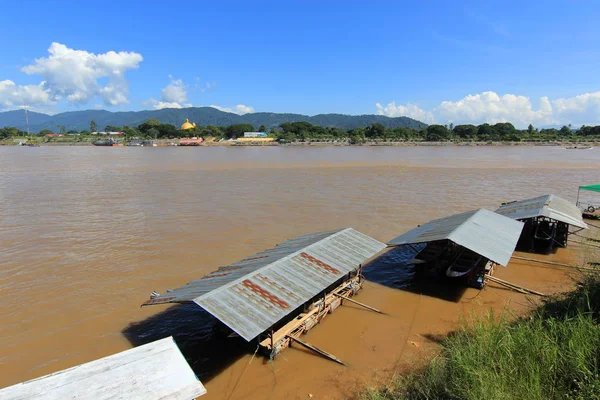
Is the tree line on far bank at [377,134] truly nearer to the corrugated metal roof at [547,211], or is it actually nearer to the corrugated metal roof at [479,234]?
the corrugated metal roof at [547,211]

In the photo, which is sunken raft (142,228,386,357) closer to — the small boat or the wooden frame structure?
the wooden frame structure

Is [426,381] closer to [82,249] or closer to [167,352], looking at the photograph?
[167,352]

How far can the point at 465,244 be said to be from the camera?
11.2 m

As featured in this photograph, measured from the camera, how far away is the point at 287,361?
28.0ft

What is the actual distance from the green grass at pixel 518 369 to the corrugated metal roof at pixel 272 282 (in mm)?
2724

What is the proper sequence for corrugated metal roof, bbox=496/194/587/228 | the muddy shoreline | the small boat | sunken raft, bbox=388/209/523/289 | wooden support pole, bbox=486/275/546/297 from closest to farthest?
sunken raft, bbox=388/209/523/289
wooden support pole, bbox=486/275/546/297
corrugated metal roof, bbox=496/194/587/228
the small boat
the muddy shoreline

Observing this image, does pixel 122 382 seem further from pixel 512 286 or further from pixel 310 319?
pixel 512 286

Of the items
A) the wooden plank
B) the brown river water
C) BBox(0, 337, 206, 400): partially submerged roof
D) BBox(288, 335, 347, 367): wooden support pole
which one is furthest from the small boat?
BBox(0, 337, 206, 400): partially submerged roof

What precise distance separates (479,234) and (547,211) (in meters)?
5.88

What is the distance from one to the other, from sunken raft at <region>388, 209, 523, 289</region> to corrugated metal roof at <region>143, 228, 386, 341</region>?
2292 mm

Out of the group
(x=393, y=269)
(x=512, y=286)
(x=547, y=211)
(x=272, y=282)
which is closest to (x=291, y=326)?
(x=272, y=282)

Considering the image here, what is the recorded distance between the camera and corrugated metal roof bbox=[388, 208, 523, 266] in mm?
11352

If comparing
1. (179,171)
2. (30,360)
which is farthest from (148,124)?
(30,360)

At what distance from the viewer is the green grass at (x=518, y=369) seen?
16.1ft
